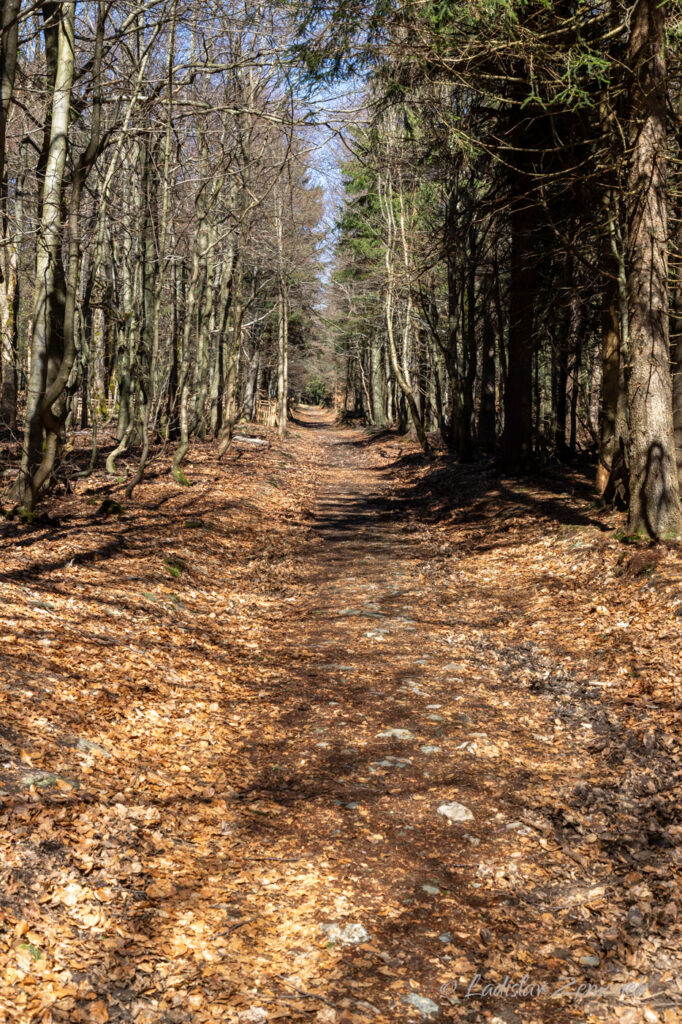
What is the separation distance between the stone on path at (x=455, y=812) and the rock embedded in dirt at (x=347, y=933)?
3.91 feet

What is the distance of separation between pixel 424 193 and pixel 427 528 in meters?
13.5

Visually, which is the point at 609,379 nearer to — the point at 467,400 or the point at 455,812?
the point at 467,400

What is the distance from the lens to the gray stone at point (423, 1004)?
3240 mm

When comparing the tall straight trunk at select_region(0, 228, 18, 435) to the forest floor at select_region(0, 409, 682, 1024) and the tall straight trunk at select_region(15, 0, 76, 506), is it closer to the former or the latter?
the tall straight trunk at select_region(15, 0, 76, 506)

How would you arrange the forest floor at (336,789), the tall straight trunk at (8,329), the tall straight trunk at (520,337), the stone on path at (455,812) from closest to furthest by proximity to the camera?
the forest floor at (336,789) → the stone on path at (455,812) → the tall straight trunk at (520,337) → the tall straight trunk at (8,329)

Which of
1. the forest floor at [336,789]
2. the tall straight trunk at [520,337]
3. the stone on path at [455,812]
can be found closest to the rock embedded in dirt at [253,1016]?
the forest floor at [336,789]

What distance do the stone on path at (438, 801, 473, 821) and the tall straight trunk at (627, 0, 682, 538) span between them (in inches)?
213

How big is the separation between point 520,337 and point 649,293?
6459 mm

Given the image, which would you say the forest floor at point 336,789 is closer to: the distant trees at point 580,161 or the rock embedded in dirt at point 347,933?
the rock embedded in dirt at point 347,933

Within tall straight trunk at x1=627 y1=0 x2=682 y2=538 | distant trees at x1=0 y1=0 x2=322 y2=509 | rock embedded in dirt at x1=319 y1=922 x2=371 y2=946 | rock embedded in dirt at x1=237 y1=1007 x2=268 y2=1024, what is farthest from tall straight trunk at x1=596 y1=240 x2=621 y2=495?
rock embedded in dirt at x1=237 y1=1007 x2=268 y2=1024

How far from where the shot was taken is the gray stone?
3240 mm

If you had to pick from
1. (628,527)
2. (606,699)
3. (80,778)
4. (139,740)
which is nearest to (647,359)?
(628,527)

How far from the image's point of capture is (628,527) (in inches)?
383

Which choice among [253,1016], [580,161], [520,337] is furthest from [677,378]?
[253,1016]
